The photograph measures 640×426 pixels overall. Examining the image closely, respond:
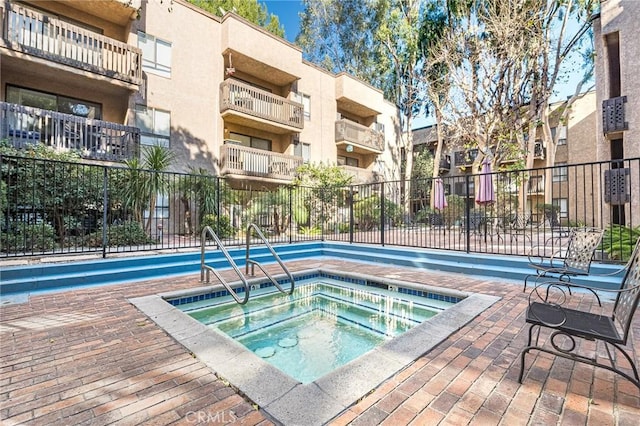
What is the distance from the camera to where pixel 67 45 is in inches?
387

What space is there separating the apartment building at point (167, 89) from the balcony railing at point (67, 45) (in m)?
0.03

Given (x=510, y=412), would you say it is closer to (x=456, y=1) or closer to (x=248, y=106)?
(x=248, y=106)

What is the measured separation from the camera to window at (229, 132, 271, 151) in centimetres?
1548

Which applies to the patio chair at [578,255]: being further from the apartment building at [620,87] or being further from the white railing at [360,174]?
the white railing at [360,174]

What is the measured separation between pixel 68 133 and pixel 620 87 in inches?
752

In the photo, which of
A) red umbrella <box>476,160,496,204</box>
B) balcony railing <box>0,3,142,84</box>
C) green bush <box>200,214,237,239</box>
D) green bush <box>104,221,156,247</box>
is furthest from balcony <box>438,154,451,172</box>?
green bush <box>104,221,156,247</box>

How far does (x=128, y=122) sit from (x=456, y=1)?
53.6ft

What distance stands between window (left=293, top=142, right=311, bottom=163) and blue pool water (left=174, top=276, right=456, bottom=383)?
11.8m

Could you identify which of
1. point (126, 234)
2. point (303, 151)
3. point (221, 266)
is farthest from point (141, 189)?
point (303, 151)

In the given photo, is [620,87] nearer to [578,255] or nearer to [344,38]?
[578,255]

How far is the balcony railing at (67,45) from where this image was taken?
352 inches

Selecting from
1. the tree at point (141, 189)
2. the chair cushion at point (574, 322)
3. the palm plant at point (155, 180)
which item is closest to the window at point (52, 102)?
the palm plant at point (155, 180)

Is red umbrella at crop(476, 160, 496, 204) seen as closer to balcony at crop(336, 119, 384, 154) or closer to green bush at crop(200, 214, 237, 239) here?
green bush at crop(200, 214, 237, 239)

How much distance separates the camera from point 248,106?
570 inches
